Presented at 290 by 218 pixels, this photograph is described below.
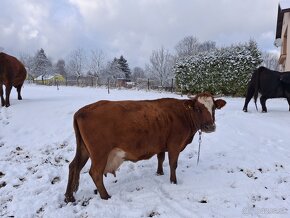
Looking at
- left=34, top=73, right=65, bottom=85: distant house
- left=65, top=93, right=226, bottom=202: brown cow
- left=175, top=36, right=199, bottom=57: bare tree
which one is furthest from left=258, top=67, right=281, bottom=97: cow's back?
left=175, top=36, right=199, bottom=57: bare tree

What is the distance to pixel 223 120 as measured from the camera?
10.0 m

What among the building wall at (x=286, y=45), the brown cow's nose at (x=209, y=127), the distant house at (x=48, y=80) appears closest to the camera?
the brown cow's nose at (x=209, y=127)

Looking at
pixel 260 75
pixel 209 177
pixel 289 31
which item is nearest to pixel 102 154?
pixel 209 177

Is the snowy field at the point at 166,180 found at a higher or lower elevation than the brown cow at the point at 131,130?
lower

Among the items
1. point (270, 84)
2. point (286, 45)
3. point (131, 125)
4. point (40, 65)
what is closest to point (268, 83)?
point (270, 84)

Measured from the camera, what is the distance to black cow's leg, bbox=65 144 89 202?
525 centimetres

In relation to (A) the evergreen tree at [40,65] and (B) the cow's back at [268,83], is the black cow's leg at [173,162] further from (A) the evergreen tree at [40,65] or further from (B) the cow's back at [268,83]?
(A) the evergreen tree at [40,65]

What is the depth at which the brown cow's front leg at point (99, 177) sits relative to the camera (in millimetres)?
5102

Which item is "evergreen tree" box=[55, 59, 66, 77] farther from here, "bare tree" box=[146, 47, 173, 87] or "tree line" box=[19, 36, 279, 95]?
"bare tree" box=[146, 47, 173, 87]

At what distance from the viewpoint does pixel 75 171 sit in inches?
211

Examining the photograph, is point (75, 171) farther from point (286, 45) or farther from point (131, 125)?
point (286, 45)

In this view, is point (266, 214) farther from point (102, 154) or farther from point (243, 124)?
point (243, 124)

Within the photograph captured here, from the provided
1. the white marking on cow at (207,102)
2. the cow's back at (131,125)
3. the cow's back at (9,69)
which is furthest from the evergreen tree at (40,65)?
the white marking on cow at (207,102)

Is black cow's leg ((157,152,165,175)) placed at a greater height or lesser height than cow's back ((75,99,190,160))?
lesser
